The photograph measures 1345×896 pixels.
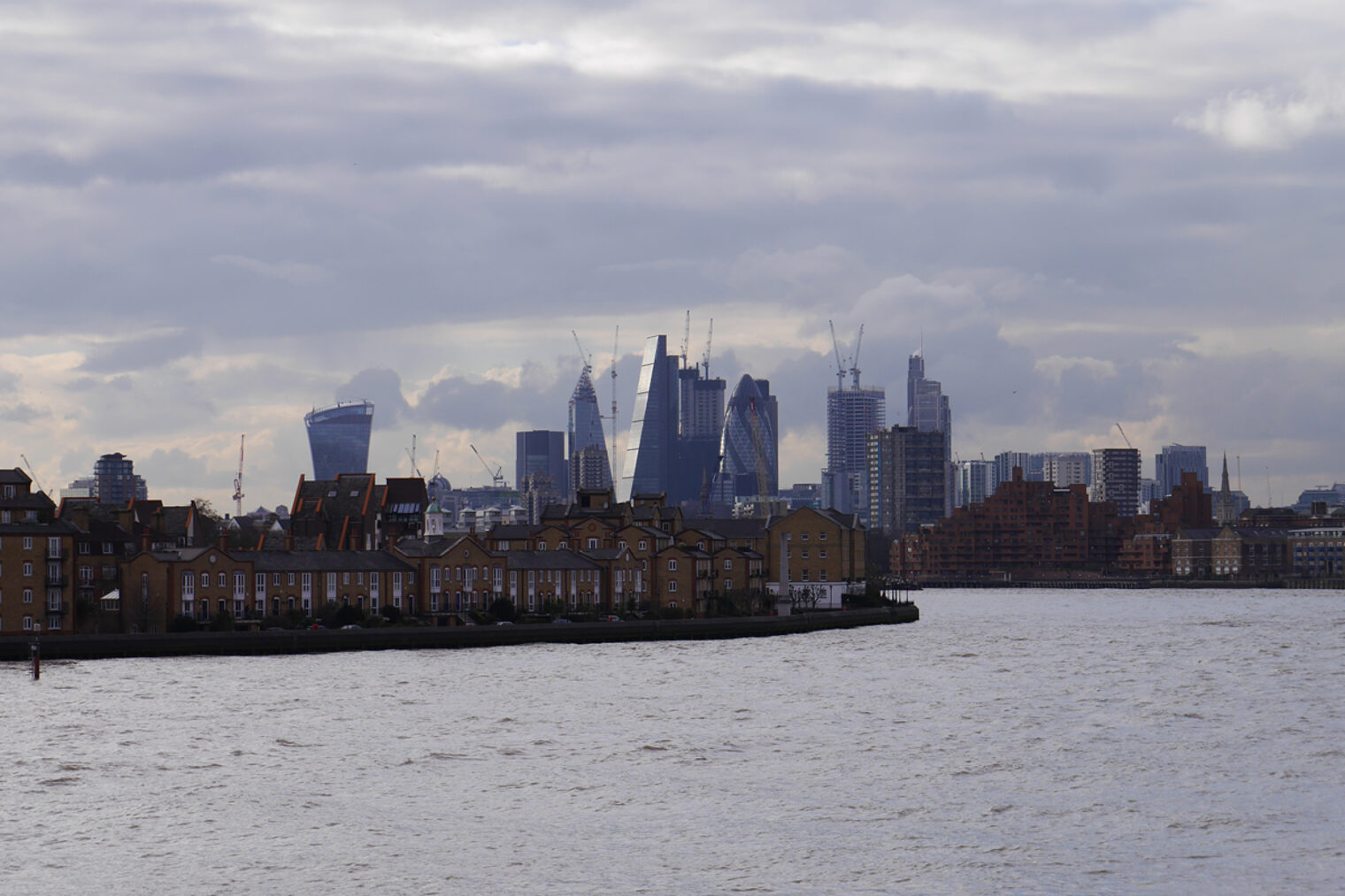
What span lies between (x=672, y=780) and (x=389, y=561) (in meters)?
85.4

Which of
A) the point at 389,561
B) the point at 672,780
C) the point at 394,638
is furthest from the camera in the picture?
the point at 389,561

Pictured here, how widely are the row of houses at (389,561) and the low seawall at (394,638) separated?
5.43 m

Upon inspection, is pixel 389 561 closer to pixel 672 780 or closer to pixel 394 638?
pixel 394 638

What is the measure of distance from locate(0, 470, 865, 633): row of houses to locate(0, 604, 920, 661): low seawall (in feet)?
17.8

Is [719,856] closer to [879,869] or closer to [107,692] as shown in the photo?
[879,869]

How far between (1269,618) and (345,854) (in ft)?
510

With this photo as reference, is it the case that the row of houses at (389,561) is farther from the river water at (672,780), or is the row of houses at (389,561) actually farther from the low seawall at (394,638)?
the river water at (672,780)

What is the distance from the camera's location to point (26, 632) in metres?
117

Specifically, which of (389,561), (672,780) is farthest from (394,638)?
(672,780)

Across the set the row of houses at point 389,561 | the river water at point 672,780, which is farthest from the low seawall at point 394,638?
the river water at point 672,780

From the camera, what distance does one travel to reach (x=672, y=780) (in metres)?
58.0

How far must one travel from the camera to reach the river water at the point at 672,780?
43750 mm

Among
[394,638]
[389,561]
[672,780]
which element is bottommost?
[672,780]

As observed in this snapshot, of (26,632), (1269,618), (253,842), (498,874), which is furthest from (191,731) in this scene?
(1269,618)
